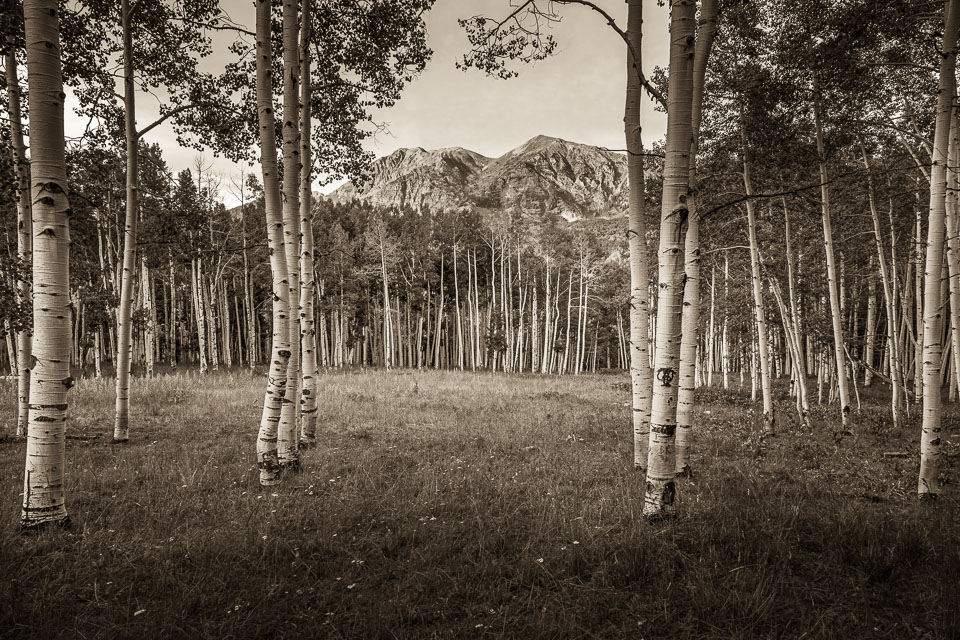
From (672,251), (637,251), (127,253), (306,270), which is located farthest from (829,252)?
(127,253)

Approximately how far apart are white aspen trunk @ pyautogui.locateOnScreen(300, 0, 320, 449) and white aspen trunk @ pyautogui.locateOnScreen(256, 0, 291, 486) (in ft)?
4.95

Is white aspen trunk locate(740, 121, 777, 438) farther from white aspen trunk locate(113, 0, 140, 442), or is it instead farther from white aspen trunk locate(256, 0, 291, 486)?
white aspen trunk locate(113, 0, 140, 442)

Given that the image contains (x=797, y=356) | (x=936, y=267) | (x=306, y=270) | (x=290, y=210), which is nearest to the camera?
(x=936, y=267)

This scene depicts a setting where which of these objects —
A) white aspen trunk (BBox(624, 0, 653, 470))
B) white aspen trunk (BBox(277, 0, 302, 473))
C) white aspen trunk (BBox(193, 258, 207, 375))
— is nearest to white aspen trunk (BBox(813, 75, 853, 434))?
white aspen trunk (BBox(624, 0, 653, 470))

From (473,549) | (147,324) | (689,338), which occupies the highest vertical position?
(147,324)

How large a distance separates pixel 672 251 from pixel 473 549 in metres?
3.36

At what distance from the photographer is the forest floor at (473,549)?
2.75 metres

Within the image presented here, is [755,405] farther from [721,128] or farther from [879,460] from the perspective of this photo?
[721,128]

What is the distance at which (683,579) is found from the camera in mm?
Result: 3182

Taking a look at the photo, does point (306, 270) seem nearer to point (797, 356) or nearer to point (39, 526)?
point (39, 526)

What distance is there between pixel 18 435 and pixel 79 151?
5494mm

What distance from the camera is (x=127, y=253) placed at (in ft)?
26.0

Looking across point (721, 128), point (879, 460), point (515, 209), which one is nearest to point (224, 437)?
point (879, 460)

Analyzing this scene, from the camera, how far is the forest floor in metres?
2.75
